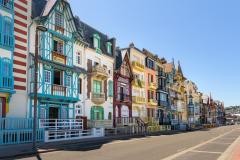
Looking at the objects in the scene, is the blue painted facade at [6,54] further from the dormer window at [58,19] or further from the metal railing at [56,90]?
the dormer window at [58,19]

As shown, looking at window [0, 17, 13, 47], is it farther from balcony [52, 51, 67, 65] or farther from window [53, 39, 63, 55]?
window [53, 39, 63, 55]

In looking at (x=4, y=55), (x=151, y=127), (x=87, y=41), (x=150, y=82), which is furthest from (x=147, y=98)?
(x=4, y=55)

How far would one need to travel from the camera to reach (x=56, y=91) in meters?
29.5

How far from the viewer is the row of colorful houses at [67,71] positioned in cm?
2544

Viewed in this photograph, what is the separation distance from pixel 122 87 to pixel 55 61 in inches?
726

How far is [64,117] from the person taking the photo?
31594 mm

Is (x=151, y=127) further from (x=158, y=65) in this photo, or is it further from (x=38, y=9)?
(x=38, y=9)

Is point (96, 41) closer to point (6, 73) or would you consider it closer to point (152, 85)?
point (6, 73)

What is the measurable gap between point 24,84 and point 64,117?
6589 millimetres

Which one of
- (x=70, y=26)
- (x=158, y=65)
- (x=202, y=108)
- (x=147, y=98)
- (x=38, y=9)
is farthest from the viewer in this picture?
(x=202, y=108)

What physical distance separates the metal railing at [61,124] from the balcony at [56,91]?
2268 mm

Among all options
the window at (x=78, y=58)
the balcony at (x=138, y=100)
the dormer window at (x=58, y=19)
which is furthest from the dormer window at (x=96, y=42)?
the balcony at (x=138, y=100)

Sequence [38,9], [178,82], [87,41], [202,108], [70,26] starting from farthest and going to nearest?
[202,108]
[178,82]
[87,41]
[70,26]
[38,9]

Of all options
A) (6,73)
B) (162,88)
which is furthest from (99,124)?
(162,88)
